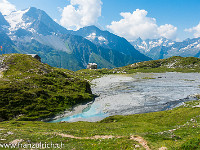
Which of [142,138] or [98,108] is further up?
[142,138]

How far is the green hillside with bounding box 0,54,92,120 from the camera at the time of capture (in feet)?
212

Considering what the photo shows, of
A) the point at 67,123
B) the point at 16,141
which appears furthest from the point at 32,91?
the point at 16,141

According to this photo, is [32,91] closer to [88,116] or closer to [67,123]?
[88,116]

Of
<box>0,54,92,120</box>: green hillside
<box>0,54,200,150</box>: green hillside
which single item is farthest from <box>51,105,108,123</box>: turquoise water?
<box>0,54,92,120</box>: green hillside

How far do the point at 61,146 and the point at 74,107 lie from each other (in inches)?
2234

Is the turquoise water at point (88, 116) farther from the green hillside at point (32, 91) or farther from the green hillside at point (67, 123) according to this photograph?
the green hillside at point (32, 91)

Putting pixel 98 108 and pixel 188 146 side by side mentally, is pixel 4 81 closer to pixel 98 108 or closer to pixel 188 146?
pixel 98 108

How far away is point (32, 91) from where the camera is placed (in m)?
76.8

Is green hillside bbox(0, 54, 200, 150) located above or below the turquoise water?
above

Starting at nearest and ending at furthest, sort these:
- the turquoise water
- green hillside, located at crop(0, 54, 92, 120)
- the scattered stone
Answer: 1. the scattered stone
2. green hillside, located at crop(0, 54, 92, 120)
3. the turquoise water

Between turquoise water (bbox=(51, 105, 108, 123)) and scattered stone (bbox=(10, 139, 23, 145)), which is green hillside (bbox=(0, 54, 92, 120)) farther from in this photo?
scattered stone (bbox=(10, 139, 23, 145))

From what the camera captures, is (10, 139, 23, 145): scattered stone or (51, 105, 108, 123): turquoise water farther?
(51, 105, 108, 123): turquoise water

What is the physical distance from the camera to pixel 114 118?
5900 centimetres

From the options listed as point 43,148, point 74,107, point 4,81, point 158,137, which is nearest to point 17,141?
point 43,148
